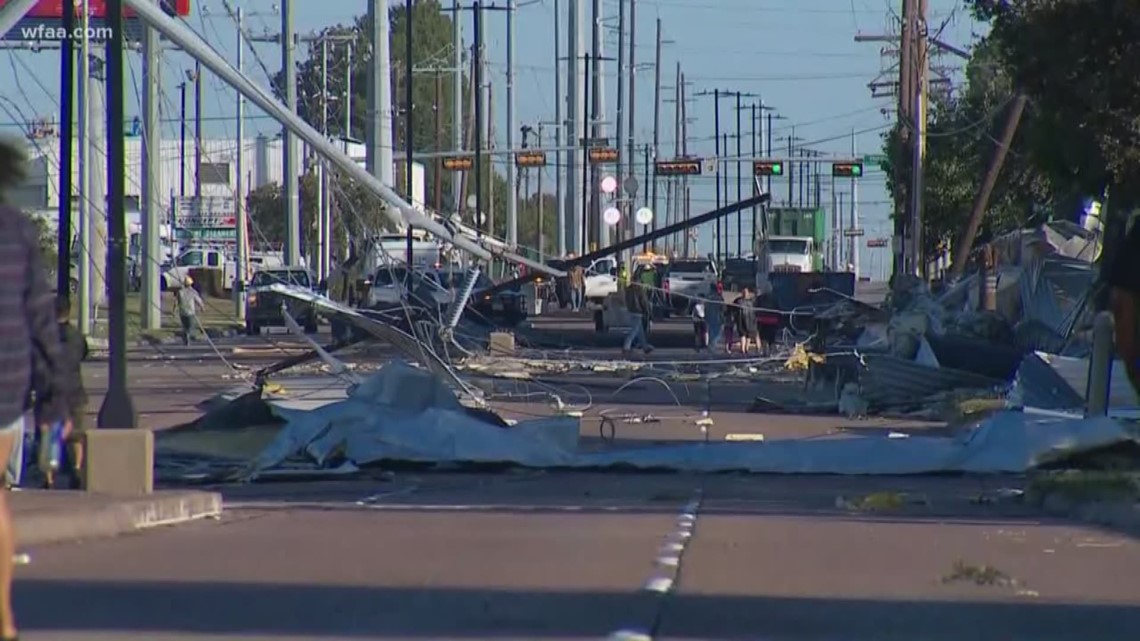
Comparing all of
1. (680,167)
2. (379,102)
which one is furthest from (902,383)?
(680,167)

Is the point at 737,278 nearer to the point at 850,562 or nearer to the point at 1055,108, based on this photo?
the point at 1055,108

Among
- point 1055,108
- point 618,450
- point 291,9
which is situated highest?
point 291,9

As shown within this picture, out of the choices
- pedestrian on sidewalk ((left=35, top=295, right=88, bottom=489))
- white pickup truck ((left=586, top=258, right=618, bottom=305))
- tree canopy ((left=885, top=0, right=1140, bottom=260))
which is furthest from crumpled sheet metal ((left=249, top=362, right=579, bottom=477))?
white pickup truck ((left=586, top=258, right=618, bottom=305))

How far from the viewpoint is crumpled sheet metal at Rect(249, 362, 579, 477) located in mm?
21594

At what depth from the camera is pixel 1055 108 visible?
79.2 feet

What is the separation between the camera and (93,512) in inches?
551

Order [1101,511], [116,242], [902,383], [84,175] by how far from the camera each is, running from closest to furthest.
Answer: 1. [1101,511]
2. [116,242]
3. [902,383]
4. [84,175]

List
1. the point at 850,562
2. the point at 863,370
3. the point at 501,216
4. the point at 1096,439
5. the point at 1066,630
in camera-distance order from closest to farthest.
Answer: the point at 1066,630, the point at 850,562, the point at 1096,439, the point at 863,370, the point at 501,216

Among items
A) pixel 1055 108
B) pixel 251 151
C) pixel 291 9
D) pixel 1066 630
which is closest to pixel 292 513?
pixel 1066 630

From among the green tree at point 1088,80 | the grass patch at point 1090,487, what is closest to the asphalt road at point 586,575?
the grass patch at point 1090,487

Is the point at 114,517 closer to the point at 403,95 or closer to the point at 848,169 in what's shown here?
the point at 848,169

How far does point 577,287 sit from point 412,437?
173 ft

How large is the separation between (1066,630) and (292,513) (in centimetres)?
821

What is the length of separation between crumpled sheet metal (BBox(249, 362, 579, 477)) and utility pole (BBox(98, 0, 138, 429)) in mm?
2602
